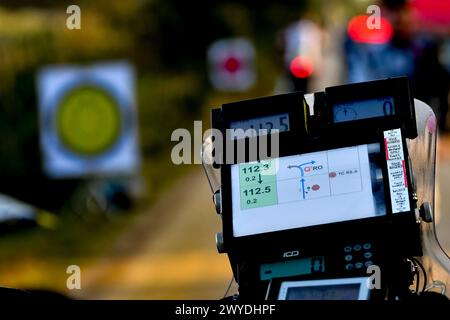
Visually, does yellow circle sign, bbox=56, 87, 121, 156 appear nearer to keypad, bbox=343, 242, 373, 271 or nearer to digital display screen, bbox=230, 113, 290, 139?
digital display screen, bbox=230, 113, 290, 139

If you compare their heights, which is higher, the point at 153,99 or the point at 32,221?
the point at 153,99

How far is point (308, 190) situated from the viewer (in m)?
2.19

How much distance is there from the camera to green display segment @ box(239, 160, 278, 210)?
222 cm

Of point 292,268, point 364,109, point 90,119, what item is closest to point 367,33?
point 90,119

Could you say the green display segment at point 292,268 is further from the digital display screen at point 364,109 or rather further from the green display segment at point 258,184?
the digital display screen at point 364,109

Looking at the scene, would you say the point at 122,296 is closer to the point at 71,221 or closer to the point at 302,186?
the point at 71,221

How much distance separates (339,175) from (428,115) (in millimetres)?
289

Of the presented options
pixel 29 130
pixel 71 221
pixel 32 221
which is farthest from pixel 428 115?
pixel 29 130

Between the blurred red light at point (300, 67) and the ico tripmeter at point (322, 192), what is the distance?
10.7m

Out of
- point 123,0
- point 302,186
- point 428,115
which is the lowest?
point 302,186

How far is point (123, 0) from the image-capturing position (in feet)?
56.1

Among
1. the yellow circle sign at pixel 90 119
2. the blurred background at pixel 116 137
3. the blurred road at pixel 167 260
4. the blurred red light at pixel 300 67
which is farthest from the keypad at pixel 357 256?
the blurred red light at pixel 300 67

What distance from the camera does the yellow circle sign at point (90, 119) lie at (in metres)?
11.2

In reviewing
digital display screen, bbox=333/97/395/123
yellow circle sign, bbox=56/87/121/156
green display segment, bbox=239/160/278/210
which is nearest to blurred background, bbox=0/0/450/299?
yellow circle sign, bbox=56/87/121/156
